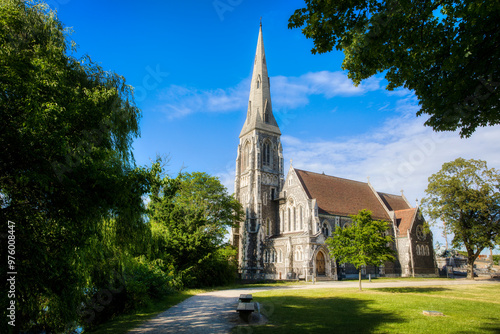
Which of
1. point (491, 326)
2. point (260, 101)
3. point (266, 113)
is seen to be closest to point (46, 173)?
point (491, 326)

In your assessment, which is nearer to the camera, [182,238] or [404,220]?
[182,238]

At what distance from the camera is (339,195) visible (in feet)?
140

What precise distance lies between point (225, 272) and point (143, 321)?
17271mm

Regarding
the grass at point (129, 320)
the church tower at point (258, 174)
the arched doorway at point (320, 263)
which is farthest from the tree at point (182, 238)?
the arched doorway at point (320, 263)

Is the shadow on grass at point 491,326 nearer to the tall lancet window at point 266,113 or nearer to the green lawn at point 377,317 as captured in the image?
the green lawn at point 377,317

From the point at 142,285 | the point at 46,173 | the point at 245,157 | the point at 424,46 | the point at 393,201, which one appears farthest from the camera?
the point at 393,201

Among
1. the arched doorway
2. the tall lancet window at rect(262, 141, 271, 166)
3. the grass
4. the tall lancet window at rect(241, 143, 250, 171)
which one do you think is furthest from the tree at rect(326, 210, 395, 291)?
the tall lancet window at rect(241, 143, 250, 171)

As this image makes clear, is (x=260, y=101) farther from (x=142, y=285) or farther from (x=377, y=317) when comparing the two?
(x=377, y=317)

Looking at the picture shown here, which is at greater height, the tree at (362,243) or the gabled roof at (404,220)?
the gabled roof at (404,220)

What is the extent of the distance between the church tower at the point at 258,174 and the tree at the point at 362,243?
1882 cm

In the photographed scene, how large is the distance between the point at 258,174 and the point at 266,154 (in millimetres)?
4272

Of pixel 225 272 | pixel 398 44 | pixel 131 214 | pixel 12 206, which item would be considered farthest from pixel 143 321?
pixel 225 272

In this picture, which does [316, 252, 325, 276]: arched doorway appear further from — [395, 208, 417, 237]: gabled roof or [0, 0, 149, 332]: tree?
[0, 0, 149, 332]: tree

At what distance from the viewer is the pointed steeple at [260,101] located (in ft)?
153
